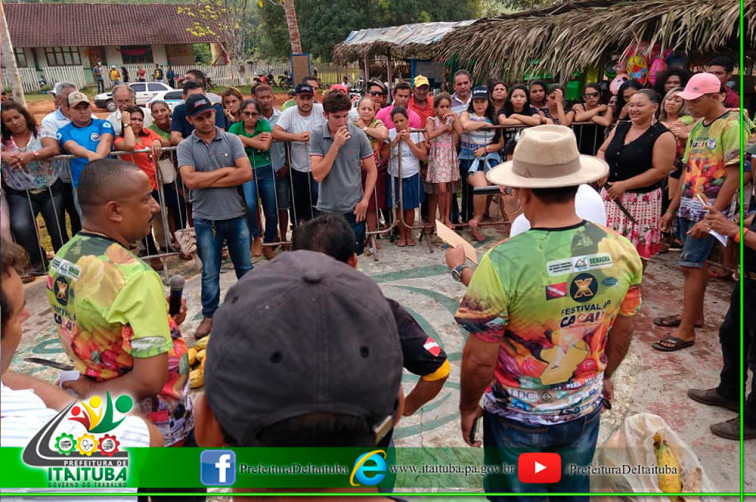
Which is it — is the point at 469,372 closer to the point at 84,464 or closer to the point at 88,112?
the point at 84,464

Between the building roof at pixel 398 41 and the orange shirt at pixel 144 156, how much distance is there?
14.0 metres

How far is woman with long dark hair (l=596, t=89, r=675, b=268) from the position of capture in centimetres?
418

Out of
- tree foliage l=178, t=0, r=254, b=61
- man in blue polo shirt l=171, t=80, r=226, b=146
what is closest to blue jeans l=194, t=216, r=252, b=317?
man in blue polo shirt l=171, t=80, r=226, b=146

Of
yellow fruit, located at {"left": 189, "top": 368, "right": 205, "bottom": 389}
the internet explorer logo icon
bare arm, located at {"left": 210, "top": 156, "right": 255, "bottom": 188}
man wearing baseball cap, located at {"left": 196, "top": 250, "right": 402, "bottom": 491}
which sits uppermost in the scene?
man wearing baseball cap, located at {"left": 196, "top": 250, "right": 402, "bottom": 491}

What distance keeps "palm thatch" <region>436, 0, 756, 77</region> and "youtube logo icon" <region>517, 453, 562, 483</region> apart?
774 cm

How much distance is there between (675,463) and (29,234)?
6.42 metres

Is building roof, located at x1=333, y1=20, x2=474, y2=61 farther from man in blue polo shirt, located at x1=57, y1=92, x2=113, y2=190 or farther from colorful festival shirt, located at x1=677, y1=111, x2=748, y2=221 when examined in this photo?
colorful festival shirt, located at x1=677, y1=111, x2=748, y2=221

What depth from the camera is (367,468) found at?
4.00ft

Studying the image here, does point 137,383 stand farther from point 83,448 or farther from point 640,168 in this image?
point 640,168

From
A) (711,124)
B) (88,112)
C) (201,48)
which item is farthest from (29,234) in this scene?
(201,48)

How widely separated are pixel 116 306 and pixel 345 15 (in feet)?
109

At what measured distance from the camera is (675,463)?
254 cm

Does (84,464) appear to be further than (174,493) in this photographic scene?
No

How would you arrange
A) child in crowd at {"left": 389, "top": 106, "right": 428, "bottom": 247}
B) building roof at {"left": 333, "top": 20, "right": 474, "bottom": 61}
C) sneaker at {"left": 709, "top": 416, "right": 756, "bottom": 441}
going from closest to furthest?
sneaker at {"left": 709, "top": 416, "right": 756, "bottom": 441} → child in crowd at {"left": 389, "top": 106, "right": 428, "bottom": 247} → building roof at {"left": 333, "top": 20, "right": 474, "bottom": 61}
